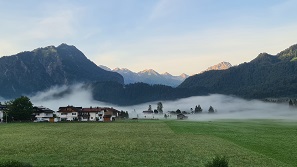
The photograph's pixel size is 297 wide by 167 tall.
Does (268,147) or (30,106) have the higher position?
(30,106)

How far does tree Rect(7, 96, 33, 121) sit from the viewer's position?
154125 mm

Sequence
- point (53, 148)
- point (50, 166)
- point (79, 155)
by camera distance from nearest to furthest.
A: 1. point (50, 166)
2. point (79, 155)
3. point (53, 148)

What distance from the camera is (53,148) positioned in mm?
51906

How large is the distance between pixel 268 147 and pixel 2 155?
43.0m

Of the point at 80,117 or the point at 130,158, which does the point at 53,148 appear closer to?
the point at 130,158

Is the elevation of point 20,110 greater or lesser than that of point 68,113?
greater

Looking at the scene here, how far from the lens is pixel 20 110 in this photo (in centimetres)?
15475

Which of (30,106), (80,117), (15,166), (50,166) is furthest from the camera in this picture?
(80,117)

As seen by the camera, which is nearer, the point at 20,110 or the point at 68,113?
the point at 20,110

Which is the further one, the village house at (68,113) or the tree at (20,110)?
the village house at (68,113)

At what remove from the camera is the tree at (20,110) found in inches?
6068

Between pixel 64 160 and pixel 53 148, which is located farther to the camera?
pixel 53 148

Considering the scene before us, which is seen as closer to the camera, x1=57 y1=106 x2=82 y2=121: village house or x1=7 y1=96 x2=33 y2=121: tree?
x1=7 y1=96 x2=33 y2=121: tree

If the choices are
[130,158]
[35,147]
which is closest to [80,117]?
[35,147]
